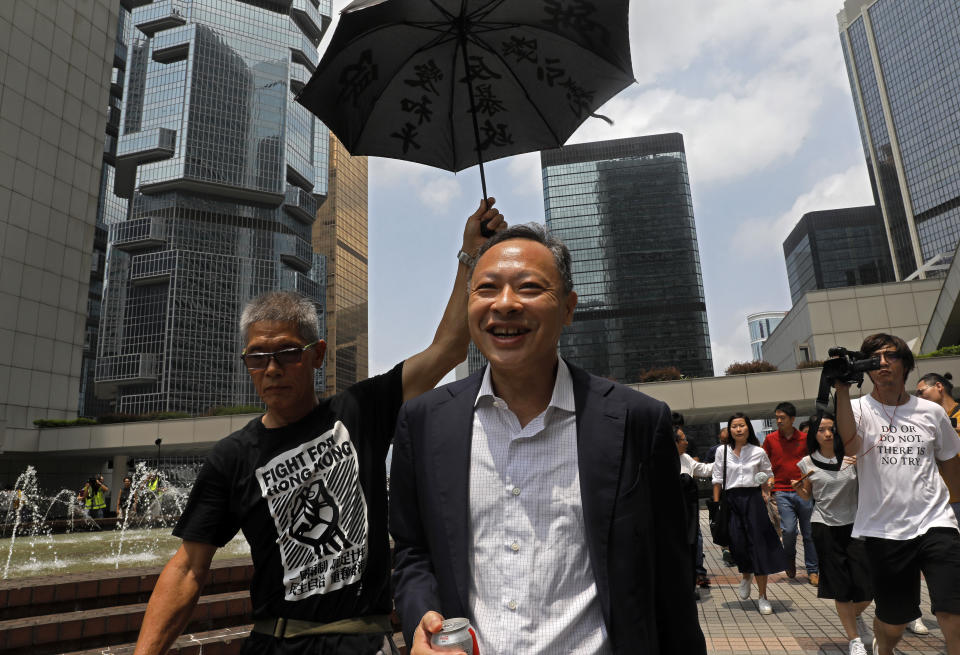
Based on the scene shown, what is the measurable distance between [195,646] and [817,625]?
5342mm

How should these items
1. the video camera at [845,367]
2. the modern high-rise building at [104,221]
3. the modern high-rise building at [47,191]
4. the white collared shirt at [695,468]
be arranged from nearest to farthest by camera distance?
the video camera at [845,367] → the white collared shirt at [695,468] → the modern high-rise building at [47,191] → the modern high-rise building at [104,221]

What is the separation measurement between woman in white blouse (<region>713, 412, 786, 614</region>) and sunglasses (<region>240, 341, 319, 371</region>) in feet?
19.9

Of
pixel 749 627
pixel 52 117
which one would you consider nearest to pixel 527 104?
pixel 749 627

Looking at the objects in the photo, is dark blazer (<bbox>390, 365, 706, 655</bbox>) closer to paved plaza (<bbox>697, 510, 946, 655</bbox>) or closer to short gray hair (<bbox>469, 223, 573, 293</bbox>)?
short gray hair (<bbox>469, 223, 573, 293</bbox>)

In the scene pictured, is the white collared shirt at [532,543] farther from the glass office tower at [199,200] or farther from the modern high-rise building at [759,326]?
the modern high-rise building at [759,326]

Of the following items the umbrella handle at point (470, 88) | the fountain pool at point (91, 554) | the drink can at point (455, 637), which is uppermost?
the umbrella handle at point (470, 88)

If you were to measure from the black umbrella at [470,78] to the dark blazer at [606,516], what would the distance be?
2.08 meters

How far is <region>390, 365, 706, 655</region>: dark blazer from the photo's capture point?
1454 mm

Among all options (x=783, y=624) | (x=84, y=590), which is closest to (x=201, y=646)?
(x=84, y=590)

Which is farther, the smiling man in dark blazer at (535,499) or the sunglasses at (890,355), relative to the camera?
the sunglasses at (890,355)

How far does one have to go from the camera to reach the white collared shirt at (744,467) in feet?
23.9

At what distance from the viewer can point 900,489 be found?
3.92 metres

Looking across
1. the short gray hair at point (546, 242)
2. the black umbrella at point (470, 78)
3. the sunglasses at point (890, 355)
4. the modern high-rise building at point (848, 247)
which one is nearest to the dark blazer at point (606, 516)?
the short gray hair at point (546, 242)

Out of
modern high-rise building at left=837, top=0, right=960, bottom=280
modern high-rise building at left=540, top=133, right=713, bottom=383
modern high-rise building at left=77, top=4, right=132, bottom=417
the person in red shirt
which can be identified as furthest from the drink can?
modern high-rise building at left=540, top=133, right=713, bottom=383
